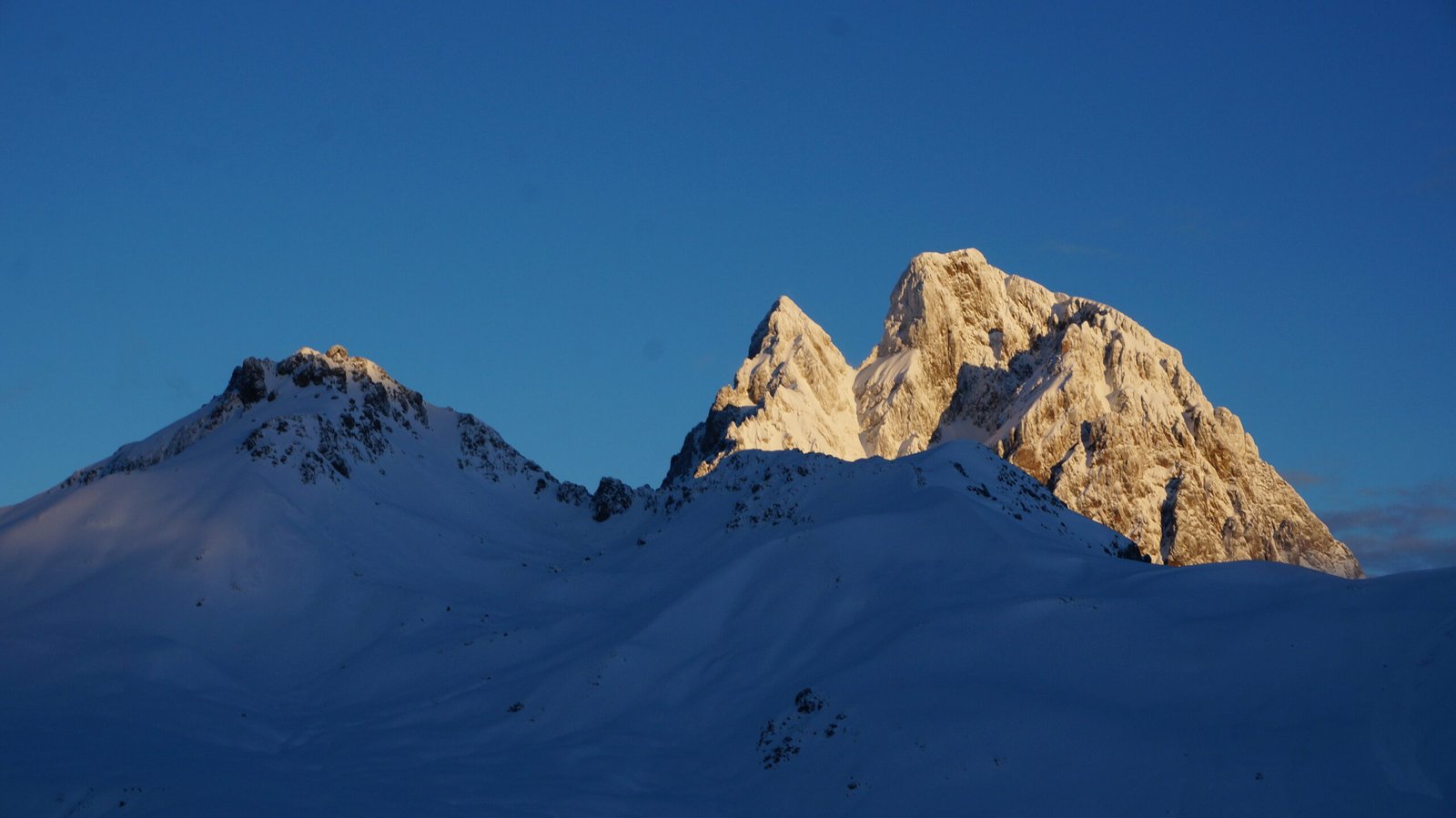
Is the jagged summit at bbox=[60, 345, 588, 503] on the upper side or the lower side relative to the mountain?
lower

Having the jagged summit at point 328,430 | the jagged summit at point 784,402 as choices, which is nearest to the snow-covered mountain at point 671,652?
the jagged summit at point 328,430

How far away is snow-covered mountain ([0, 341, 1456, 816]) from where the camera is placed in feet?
75.4

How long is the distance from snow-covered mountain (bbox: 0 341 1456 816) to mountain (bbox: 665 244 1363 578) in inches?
1706

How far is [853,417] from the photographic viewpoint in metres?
115

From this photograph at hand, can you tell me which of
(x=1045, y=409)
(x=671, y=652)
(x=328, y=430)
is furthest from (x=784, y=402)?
(x=671, y=652)

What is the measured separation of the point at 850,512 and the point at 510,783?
1968 centimetres

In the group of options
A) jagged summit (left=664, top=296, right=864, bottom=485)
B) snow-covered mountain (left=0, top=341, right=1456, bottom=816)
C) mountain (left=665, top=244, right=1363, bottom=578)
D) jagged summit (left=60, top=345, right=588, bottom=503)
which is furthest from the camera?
mountain (left=665, top=244, right=1363, bottom=578)

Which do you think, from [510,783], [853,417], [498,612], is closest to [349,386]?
[498,612]

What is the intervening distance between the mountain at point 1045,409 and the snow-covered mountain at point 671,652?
43331 millimetres

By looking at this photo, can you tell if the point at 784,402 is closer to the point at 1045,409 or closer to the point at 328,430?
the point at 1045,409

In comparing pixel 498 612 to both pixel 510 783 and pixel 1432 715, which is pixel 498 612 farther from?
pixel 1432 715

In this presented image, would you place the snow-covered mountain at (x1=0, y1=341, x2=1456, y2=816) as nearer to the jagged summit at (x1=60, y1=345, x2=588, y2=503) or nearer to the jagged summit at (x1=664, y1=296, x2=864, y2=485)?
the jagged summit at (x1=60, y1=345, x2=588, y2=503)

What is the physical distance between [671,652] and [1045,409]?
81.3 m

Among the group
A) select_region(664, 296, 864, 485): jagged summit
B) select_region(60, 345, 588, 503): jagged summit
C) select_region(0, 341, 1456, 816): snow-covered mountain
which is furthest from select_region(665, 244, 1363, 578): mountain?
select_region(0, 341, 1456, 816): snow-covered mountain
